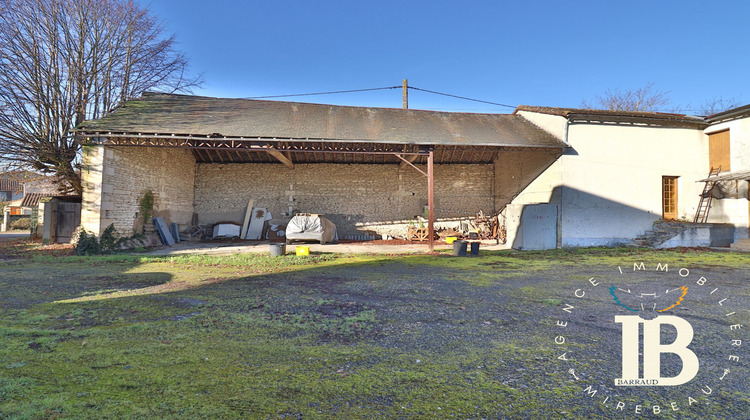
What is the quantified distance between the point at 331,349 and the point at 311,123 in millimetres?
11178

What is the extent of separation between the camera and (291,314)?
4.17 meters

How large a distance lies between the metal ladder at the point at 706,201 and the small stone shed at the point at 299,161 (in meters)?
6.01

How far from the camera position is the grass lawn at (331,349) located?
2.13 m

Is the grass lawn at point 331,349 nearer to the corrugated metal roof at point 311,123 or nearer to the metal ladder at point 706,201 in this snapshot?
the corrugated metal roof at point 311,123

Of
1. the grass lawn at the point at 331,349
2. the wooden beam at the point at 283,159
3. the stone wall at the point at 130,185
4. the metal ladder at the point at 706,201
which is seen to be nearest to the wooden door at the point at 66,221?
the stone wall at the point at 130,185

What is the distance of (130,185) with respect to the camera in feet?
38.1

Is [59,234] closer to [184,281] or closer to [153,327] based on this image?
[184,281]

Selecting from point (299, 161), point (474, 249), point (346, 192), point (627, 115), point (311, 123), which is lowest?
point (474, 249)

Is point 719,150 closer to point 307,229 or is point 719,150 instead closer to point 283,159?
point 307,229

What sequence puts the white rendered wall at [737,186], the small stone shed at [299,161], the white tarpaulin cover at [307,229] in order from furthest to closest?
the white tarpaulin cover at [307,229] → the white rendered wall at [737,186] → the small stone shed at [299,161]

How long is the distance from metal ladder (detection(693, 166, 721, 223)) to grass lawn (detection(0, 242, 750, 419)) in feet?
27.2

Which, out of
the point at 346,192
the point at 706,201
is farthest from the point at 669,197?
the point at 346,192

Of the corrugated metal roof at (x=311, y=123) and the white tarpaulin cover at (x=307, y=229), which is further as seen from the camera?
the white tarpaulin cover at (x=307, y=229)

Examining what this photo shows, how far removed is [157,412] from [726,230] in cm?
1732
